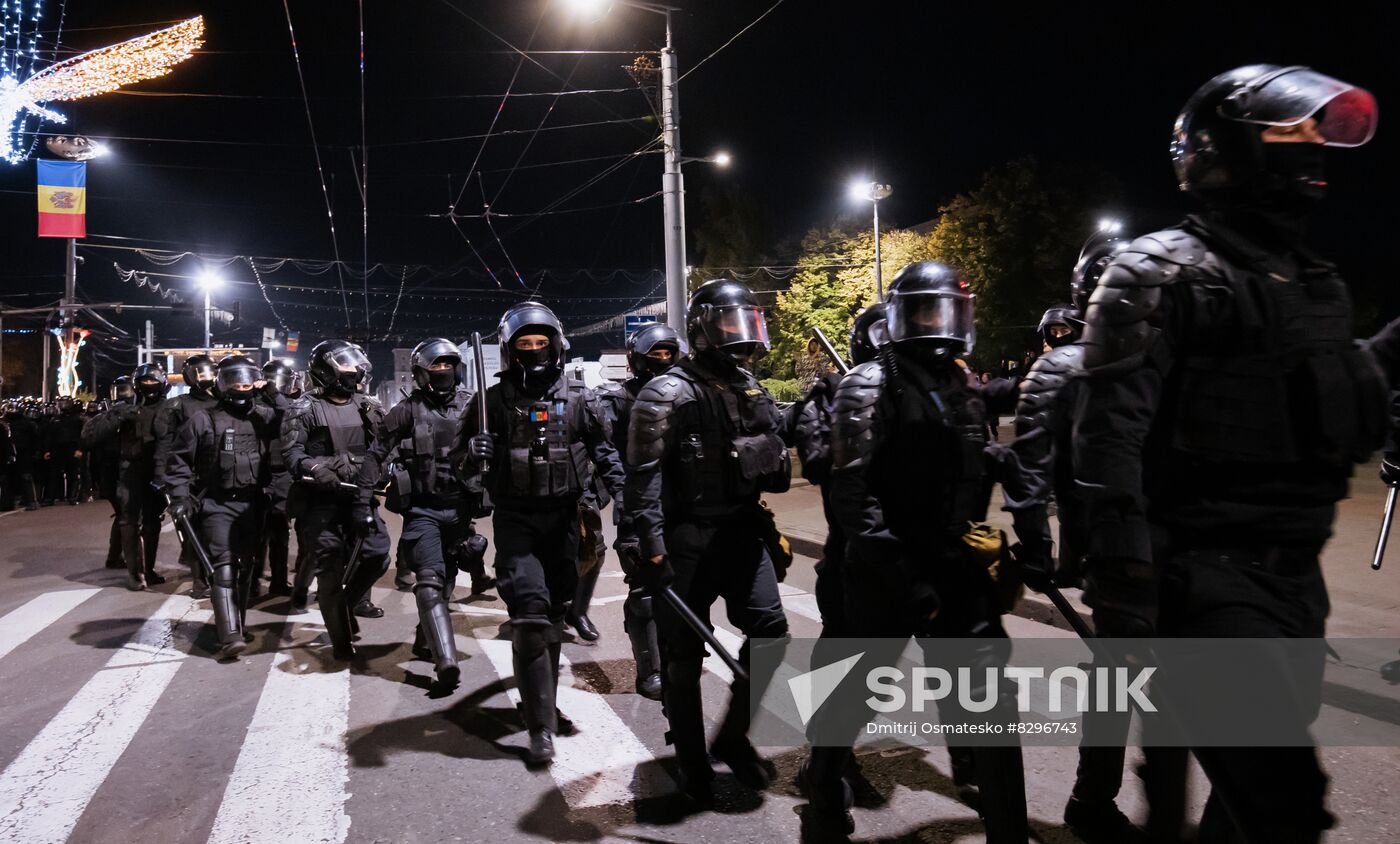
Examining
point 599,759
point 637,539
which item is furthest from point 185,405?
point 637,539

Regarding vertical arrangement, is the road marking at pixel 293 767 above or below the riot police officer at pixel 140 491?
below

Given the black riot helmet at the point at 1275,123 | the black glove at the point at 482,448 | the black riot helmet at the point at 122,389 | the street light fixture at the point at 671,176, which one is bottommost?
the black glove at the point at 482,448

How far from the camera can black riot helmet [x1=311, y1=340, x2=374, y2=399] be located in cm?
643

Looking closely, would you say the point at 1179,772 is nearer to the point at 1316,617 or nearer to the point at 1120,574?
the point at 1316,617

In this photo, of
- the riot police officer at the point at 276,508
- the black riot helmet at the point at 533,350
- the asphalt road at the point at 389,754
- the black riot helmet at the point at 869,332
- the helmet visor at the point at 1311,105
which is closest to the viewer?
the helmet visor at the point at 1311,105

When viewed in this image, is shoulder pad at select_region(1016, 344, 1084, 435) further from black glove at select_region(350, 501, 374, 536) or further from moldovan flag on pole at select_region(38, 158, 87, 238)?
moldovan flag on pole at select_region(38, 158, 87, 238)

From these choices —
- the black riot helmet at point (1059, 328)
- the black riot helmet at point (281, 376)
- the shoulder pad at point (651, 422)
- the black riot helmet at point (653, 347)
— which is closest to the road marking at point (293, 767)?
the shoulder pad at point (651, 422)

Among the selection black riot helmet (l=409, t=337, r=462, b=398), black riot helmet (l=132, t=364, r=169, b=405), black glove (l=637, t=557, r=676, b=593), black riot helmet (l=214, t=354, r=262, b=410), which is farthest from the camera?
black riot helmet (l=132, t=364, r=169, b=405)

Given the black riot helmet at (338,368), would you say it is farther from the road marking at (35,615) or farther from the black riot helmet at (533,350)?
the road marking at (35,615)

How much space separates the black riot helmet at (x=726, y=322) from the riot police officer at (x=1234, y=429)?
196 cm

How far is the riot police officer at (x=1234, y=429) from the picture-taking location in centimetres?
199

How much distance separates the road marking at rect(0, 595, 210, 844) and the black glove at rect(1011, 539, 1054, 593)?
393 cm

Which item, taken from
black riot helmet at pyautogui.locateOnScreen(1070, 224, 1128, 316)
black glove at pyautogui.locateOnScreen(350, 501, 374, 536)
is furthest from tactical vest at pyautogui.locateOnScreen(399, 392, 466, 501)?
black riot helmet at pyautogui.locateOnScreen(1070, 224, 1128, 316)

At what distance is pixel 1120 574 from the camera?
201 centimetres
